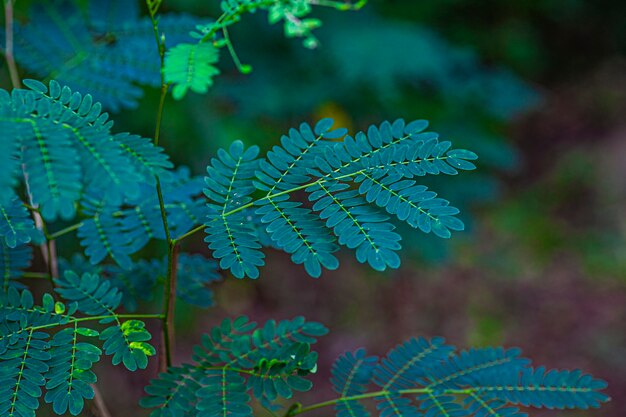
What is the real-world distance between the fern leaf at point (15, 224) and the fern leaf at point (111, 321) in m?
0.08

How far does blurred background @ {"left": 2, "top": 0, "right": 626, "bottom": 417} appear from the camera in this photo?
131 inches

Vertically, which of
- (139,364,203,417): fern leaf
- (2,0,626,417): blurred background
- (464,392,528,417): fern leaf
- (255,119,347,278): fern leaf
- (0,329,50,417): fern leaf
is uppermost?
(2,0,626,417): blurred background

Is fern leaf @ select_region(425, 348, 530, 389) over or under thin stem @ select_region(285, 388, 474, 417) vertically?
over

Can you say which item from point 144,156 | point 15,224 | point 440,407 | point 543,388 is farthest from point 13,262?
point 543,388

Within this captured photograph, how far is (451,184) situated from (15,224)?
278cm

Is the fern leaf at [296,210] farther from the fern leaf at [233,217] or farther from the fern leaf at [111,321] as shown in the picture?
the fern leaf at [111,321]

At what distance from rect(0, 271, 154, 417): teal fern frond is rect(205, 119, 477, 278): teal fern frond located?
6.5 inches

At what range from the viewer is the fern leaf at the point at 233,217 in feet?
2.59

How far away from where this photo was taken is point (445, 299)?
4258mm

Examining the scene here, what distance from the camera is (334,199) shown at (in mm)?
Result: 814

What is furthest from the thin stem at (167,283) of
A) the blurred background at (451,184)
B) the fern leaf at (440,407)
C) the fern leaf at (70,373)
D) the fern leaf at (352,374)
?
the blurred background at (451,184)

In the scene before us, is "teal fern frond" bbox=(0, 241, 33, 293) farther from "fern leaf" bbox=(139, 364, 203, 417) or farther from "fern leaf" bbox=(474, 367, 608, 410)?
"fern leaf" bbox=(474, 367, 608, 410)

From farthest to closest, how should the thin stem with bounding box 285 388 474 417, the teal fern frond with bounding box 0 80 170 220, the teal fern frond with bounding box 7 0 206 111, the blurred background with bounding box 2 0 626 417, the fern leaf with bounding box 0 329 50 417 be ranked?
the blurred background with bounding box 2 0 626 417 < the teal fern frond with bounding box 7 0 206 111 < the thin stem with bounding box 285 388 474 417 < the fern leaf with bounding box 0 329 50 417 < the teal fern frond with bounding box 0 80 170 220

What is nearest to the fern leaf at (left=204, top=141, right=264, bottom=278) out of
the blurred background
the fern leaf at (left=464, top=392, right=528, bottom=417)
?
the fern leaf at (left=464, top=392, right=528, bottom=417)
